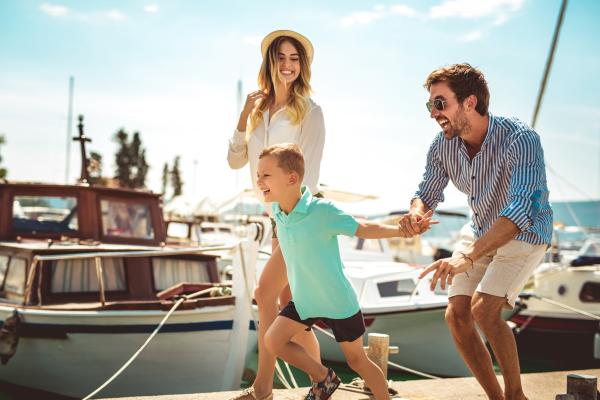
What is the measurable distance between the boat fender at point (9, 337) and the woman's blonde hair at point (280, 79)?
4.95 meters

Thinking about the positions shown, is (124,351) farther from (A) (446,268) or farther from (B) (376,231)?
(A) (446,268)

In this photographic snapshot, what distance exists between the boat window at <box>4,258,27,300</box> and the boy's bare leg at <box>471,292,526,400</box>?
633 centimetres

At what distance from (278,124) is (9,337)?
5249 mm

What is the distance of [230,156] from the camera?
4.14 meters

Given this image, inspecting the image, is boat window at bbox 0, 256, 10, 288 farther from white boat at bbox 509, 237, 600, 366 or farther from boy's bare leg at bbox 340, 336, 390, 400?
white boat at bbox 509, 237, 600, 366

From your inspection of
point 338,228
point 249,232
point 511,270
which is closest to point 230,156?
point 338,228

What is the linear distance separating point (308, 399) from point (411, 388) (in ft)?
4.22

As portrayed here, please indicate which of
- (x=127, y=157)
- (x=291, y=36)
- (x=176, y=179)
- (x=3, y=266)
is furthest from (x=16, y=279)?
(x=176, y=179)

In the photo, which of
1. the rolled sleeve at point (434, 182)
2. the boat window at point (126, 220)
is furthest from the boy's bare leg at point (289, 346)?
the boat window at point (126, 220)

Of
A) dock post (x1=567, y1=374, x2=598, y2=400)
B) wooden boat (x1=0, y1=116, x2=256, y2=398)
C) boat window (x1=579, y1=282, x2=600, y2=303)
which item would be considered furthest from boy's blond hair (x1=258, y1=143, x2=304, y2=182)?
boat window (x1=579, y1=282, x2=600, y2=303)

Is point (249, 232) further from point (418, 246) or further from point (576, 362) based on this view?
point (418, 246)

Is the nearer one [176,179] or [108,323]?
[108,323]

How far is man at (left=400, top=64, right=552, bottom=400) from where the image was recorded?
3.31 meters

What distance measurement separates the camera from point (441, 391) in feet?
14.5
